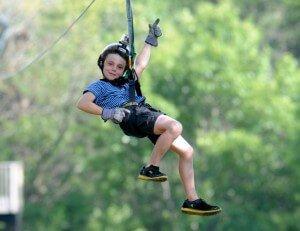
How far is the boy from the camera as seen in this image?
10109 millimetres

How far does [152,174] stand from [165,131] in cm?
36

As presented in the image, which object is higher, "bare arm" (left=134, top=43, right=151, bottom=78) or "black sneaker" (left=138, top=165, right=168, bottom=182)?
"bare arm" (left=134, top=43, right=151, bottom=78)

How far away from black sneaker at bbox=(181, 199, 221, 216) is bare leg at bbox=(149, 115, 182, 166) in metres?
0.46

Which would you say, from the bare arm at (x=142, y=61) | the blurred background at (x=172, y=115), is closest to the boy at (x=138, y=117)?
the bare arm at (x=142, y=61)

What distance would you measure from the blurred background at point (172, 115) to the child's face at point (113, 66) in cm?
2322

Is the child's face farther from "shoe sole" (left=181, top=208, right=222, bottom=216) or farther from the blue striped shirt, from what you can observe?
"shoe sole" (left=181, top=208, right=222, bottom=216)

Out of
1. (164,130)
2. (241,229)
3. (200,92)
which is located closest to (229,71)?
(200,92)

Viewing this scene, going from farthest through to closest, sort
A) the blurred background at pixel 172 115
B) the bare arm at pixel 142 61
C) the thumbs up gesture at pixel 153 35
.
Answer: the blurred background at pixel 172 115, the thumbs up gesture at pixel 153 35, the bare arm at pixel 142 61

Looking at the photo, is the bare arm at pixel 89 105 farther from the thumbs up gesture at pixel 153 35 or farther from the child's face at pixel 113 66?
the thumbs up gesture at pixel 153 35

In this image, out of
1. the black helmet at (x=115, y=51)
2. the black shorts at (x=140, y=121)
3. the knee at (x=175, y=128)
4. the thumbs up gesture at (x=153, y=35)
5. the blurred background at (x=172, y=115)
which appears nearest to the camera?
the knee at (x=175, y=128)

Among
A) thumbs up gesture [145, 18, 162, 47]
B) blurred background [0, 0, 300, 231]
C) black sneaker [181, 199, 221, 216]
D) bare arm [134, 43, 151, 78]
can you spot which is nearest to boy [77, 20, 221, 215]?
black sneaker [181, 199, 221, 216]

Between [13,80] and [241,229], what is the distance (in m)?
7.51

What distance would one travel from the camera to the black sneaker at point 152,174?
10156mm

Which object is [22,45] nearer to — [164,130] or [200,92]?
[200,92]
